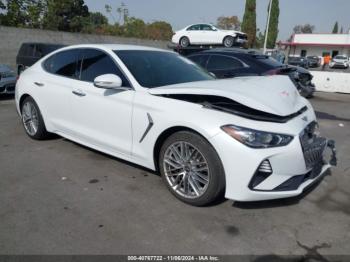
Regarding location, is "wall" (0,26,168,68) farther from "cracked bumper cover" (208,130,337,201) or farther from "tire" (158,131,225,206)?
"cracked bumper cover" (208,130,337,201)

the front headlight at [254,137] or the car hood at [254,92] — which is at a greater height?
the car hood at [254,92]

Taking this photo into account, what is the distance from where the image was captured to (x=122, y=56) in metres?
4.03

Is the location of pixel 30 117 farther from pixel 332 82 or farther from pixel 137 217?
pixel 332 82

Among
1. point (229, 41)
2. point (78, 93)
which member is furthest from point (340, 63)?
point (78, 93)

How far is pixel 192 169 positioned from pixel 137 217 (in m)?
0.71

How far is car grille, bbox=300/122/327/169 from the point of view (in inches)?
121

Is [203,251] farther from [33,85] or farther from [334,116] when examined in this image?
[334,116]

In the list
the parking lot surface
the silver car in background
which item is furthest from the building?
the parking lot surface

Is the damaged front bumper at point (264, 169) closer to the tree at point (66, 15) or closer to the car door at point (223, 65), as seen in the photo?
the car door at point (223, 65)

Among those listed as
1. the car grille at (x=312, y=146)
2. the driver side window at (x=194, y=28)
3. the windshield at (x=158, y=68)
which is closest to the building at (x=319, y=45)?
the driver side window at (x=194, y=28)

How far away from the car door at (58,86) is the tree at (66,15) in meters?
27.0

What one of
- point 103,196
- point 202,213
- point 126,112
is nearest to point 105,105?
point 126,112

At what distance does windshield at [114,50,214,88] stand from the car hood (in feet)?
1.05

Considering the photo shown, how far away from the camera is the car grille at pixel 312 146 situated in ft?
10.1
